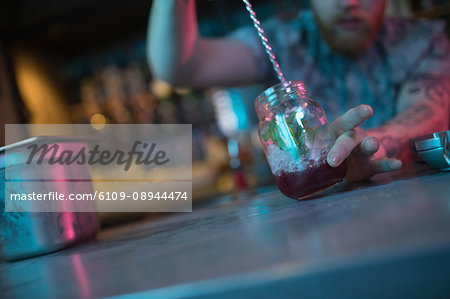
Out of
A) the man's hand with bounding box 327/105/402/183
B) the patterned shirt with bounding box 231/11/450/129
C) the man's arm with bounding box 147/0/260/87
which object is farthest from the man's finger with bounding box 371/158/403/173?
the man's arm with bounding box 147/0/260/87

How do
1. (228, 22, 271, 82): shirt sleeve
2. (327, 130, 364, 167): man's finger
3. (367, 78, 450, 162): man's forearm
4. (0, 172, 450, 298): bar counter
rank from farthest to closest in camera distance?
(228, 22, 271, 82): shirt sleeve
(367, 78, 450, 162): man's forearm
(327, 130, 364, 167): man's finger
(0, 172, 450, 298): bar counter

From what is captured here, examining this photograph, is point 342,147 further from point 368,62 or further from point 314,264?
point 368,62

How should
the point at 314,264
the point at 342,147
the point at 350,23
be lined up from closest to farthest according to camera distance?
the point at 314,264, the point at 342,147, the point at 350,23

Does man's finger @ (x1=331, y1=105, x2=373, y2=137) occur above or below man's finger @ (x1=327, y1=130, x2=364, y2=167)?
above

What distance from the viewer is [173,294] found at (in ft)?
0.68

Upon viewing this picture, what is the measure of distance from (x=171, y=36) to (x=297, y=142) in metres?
0.72

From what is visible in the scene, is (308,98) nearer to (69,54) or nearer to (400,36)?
(400,36)

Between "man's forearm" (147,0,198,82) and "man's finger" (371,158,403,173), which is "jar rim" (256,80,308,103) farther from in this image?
"man's forearm" (147,0,198,82)

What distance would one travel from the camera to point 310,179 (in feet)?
1.76

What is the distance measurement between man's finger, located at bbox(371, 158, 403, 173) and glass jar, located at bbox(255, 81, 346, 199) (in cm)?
8

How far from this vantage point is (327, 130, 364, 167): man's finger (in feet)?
1.68

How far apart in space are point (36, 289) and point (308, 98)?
1.51ft

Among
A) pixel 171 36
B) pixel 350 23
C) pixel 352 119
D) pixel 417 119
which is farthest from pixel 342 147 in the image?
pixel 171 36

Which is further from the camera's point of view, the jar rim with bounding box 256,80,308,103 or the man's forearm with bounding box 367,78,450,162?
the man's forearm with bounding box 367,78,450,162
